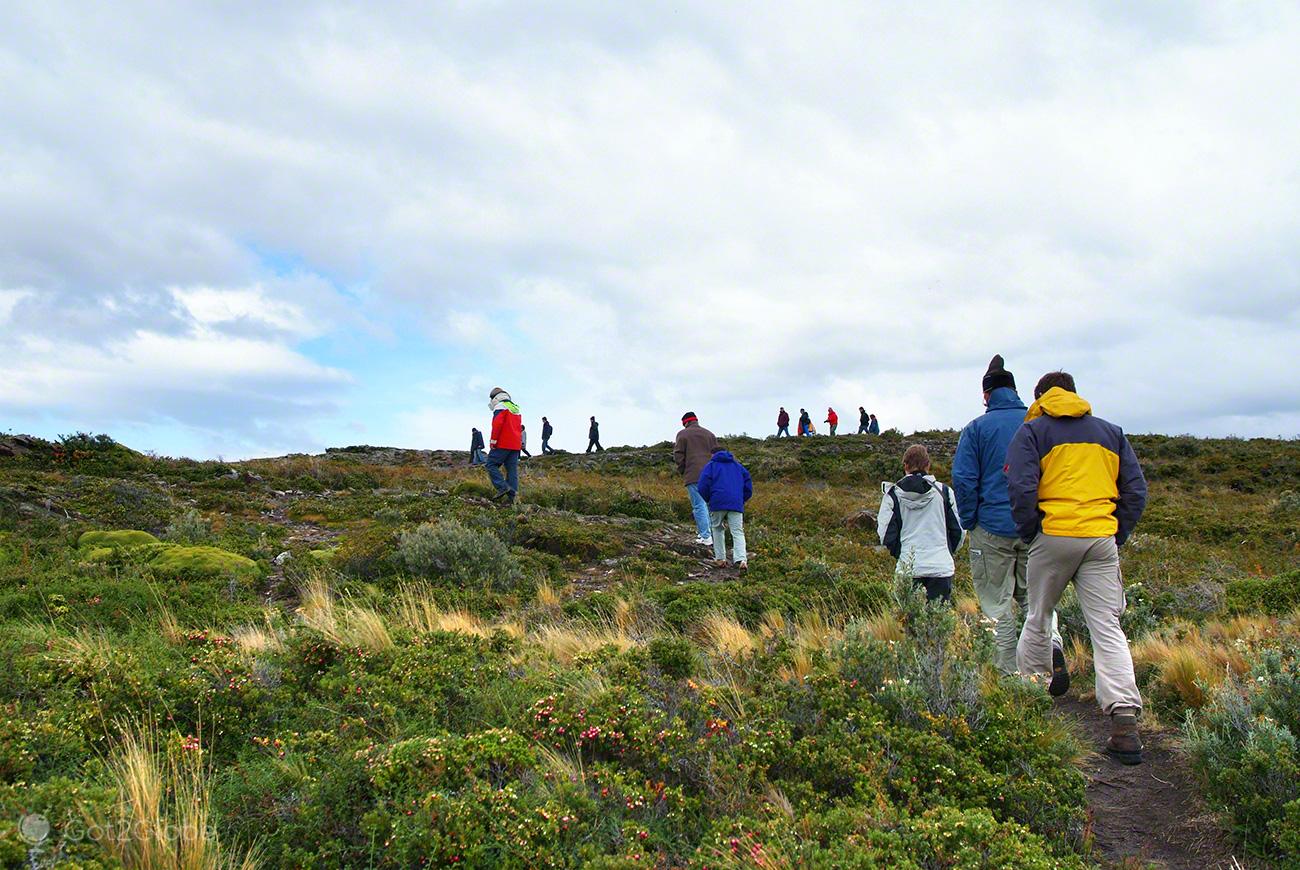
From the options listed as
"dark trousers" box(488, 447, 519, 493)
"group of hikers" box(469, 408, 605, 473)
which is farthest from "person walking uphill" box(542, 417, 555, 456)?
"dark trousers" box(488, 447, 519, 493)

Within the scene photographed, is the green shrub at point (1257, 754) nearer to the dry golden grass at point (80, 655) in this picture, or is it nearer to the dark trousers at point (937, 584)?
the dark trousers at point (937, 584)

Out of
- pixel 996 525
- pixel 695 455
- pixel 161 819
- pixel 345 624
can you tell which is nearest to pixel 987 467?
pixel 996 525

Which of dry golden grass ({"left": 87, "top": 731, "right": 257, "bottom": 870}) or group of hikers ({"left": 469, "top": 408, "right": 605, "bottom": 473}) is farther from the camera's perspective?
group of hikers ({"left": 469, "top": 408, "right": 605, "bottom": 473})

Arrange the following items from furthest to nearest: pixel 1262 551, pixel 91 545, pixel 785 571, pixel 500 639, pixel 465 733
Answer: pixel 1262 551 → pixel 785 571 → pixel 91 545 → pixel 500 639 → pixel 465 733

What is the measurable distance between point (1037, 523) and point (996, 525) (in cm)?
74

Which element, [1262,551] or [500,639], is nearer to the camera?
[500,639]

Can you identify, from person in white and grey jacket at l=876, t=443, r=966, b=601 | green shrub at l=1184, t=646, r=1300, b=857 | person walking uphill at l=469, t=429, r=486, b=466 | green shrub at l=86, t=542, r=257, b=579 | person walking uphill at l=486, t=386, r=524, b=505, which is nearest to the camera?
green shrub at l=1184, t=646, r=1300, b=857

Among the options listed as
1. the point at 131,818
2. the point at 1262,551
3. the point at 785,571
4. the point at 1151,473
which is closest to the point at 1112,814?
the point at 131,818

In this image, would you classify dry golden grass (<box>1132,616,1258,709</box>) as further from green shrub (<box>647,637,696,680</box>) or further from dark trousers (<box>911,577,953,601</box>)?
green shrub (<box>647,637,696,680</box>)

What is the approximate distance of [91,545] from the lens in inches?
366

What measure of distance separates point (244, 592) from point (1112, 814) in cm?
793

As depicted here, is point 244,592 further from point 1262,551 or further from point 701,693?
point 1262,551

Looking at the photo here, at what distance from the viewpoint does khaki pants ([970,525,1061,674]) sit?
5.40 m

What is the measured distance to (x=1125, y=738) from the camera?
4.26m
